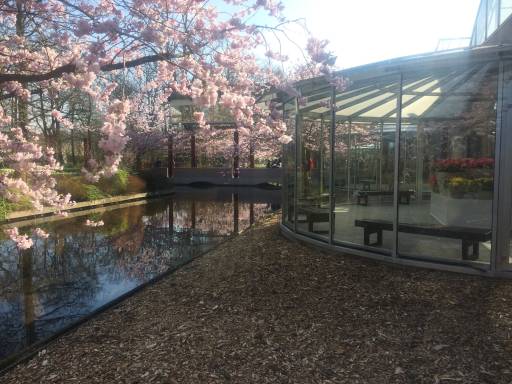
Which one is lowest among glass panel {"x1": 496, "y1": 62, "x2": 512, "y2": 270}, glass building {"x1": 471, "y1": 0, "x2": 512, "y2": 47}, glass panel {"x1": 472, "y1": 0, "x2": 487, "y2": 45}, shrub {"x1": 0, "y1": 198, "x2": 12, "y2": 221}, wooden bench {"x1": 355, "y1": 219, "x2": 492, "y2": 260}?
shrub {"x1": 0, "y1": 198, "x2": 12, "y2": 221}

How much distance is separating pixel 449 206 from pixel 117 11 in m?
6.28

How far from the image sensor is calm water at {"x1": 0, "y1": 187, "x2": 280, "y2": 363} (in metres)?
5.34

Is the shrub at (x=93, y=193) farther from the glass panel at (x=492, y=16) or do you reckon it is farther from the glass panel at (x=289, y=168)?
the glass panel at (x=492, y=16)

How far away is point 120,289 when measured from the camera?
630cm

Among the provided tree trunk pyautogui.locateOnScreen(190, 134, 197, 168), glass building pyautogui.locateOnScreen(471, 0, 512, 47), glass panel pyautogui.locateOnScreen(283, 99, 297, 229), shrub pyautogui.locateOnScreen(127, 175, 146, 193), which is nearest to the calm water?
glass panel pyautogui.locateOnScreen(283, 99, 297, 229)

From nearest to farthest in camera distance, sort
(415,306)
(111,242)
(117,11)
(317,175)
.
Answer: (117,11)
(415,306)
(317,175)
(111,242)

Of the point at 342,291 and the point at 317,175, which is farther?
the point at 317,175

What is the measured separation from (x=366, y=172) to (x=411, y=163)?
6.32 ft

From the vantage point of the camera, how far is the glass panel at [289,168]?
8.79 meters

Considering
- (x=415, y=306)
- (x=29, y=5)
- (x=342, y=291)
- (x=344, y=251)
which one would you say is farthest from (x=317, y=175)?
(x=29, y=5)

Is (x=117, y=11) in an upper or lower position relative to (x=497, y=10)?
lower

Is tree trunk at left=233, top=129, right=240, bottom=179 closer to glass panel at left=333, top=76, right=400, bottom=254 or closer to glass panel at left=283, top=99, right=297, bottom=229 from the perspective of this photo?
glass panel at left=333, top=76, right=400, bottom=254

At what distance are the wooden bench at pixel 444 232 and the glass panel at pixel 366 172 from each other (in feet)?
0.06

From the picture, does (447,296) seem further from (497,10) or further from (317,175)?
(497,10)
